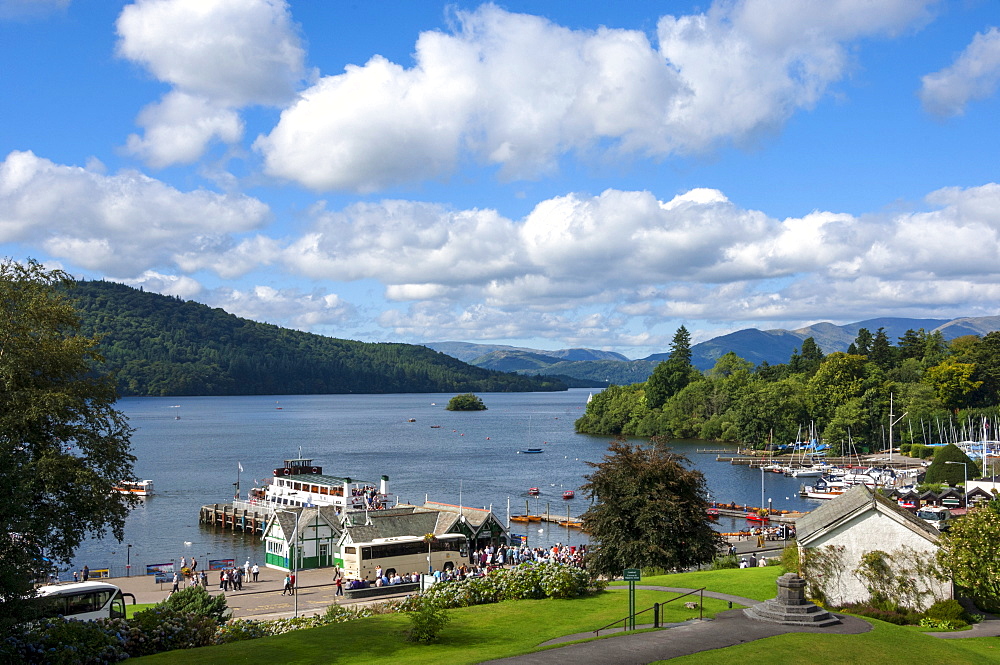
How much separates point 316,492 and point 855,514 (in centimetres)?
5711

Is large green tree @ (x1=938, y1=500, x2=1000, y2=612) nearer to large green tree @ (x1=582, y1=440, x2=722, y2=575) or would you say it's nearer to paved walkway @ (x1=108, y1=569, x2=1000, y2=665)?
paved walkway @ (x1=108, y1=569, x2=1000, y2=665)

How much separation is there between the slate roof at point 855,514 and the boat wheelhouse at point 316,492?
44303 mm

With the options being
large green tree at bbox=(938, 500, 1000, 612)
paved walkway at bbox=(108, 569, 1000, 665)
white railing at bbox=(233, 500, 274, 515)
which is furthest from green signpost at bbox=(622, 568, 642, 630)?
white railing at bbox=(233, 500, 274, 515)

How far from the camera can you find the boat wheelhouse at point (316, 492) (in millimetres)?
71938

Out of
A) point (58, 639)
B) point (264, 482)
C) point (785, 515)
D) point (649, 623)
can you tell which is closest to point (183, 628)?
point (58, 639)

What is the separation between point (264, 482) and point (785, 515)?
6035 centimetres

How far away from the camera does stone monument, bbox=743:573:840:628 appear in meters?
23.9

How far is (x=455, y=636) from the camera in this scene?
81.3 ft

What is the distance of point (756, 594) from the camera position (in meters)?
29.8

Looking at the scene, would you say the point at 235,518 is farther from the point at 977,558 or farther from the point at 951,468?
the point at 951,468

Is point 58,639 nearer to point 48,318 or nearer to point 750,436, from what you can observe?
point 48,318

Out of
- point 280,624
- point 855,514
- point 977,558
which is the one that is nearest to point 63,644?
point 280,624

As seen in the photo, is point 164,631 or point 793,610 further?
point 164,631

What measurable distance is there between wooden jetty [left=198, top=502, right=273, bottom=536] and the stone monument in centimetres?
5962
